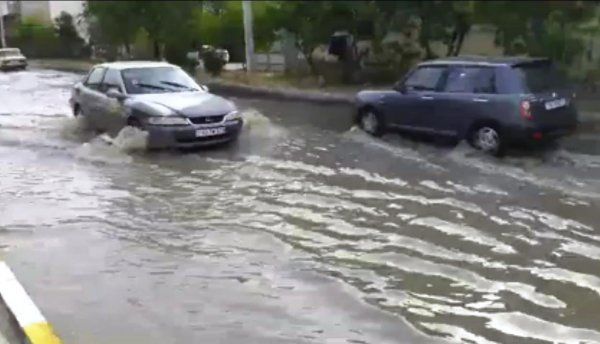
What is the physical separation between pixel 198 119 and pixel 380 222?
524 centimetres

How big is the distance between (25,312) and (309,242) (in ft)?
10.1

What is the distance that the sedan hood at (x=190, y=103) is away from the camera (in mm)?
13438

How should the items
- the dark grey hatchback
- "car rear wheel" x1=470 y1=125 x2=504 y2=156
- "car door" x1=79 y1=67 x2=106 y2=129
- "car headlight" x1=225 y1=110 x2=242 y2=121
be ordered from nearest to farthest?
the dark grey hatchback → "car rear wheel" x1=470 y1=125 x2=504 y2=156 → "car headlight" x1=225 y1=110 x2=242 y2=121 → "car door" x1=79 y1=67 x2=106 y2=129

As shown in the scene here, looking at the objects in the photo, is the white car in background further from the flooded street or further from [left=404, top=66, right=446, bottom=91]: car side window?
[left=404, top=66, right=446, bottom=91]: car side window

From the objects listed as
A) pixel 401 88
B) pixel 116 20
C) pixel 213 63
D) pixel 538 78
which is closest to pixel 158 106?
pixel 401 88

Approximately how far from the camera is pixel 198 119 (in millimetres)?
13406

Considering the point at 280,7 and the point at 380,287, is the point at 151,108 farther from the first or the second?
the point at 280,7

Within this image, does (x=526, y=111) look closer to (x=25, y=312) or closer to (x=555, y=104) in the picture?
(x=555, y=104)

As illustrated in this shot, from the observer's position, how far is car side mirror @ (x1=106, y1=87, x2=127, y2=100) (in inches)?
566

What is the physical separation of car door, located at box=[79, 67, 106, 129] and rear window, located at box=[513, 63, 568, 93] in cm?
718

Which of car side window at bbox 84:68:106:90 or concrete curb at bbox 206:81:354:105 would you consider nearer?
car side window at bbox 84:68:106:90

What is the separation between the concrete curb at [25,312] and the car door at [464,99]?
7473 mm

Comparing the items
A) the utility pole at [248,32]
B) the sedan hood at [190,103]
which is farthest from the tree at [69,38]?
the sedan hood at [190,103]

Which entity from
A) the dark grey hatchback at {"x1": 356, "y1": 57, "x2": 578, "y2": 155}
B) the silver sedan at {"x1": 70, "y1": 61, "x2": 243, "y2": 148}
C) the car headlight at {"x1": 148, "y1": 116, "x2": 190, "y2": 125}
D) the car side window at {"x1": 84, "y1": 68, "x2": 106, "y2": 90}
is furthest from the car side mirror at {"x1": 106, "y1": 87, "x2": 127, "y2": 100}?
the dark grey hatchback at {"x1": 356, "y1": 57, "x2": 578, "y2": 155}
